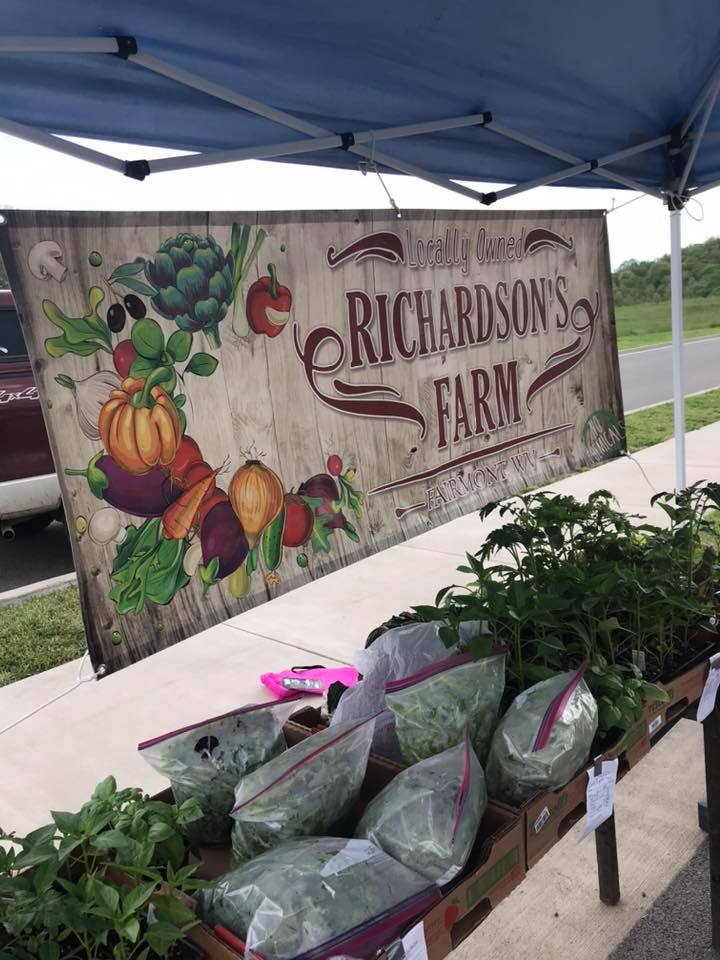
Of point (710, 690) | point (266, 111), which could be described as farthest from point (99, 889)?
point (266, 111)

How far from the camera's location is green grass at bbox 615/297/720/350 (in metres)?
27.8

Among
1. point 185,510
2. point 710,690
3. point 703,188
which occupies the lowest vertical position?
point 710,690

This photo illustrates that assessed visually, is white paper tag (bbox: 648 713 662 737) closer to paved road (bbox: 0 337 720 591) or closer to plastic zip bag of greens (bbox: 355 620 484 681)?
plastic zip bag of greens (bbox: 355 620 484 681)

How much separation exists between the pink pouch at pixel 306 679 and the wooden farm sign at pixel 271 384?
1062mm

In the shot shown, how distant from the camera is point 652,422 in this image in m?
10.6

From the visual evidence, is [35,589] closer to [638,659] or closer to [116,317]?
Result: [116,317]

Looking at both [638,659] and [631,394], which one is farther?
[631,394]

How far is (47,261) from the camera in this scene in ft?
5.65

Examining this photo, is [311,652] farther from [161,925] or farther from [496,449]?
[161,925]

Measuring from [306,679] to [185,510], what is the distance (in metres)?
1.75

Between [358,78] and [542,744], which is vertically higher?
[358,78]

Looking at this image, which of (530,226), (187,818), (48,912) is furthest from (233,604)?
(530,226)

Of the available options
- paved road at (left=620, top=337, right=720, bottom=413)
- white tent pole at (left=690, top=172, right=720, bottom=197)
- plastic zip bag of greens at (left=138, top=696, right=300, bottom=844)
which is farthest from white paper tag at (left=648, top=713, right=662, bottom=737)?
paved road at (left=620, top=337, right=720, bottom=413)

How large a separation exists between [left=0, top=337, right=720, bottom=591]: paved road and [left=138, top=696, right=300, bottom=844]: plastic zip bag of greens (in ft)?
15.4
